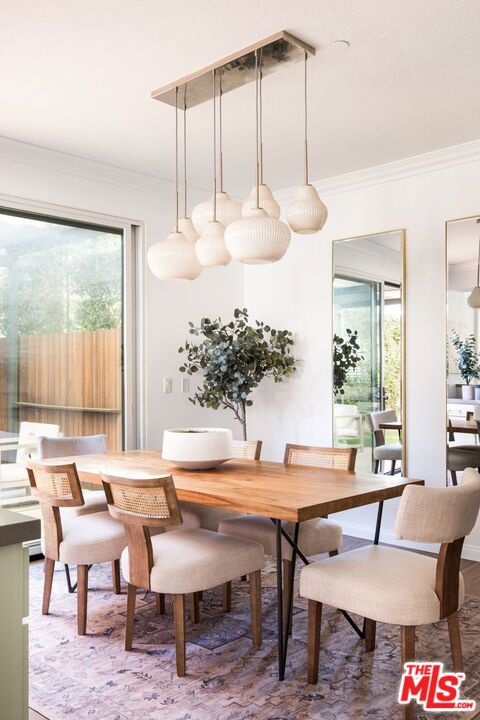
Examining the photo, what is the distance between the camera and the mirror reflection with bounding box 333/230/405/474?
461 centimetres

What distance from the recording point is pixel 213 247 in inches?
122

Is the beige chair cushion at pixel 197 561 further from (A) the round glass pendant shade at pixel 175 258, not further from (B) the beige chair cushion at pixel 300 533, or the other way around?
(A) the round glass pendant shade at pixel 175 258

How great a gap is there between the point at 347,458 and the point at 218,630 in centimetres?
105

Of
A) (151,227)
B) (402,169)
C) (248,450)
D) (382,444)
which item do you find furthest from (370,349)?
(151,227)

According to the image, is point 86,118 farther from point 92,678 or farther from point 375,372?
point 92,678

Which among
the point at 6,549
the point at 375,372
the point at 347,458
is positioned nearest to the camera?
the point at 6,549

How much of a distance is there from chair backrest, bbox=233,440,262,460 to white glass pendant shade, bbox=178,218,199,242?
1.23m

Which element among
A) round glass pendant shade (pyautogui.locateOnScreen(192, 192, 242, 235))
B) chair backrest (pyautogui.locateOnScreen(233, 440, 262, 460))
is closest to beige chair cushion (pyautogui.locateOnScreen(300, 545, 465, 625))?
chair backrest (pyautogui.locateOnScreen(233, 440, 262, 460))

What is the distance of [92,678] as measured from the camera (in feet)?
8.37

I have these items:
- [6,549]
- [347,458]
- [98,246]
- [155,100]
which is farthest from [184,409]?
[6,549]

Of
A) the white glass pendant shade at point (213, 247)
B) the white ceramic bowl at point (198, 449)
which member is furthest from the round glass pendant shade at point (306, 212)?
the white ceramic bowl at point (198, 449)

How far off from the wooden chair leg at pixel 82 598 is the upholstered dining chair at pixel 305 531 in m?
0.73

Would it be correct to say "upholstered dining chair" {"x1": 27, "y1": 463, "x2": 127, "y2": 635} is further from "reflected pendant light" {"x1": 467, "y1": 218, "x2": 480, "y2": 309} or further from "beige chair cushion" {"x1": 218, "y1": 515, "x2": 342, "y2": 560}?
"reflected pendant light" {"x1": 467, "y1": 218, "x2": 480, "y2": 309}

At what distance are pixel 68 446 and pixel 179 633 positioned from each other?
186cm
